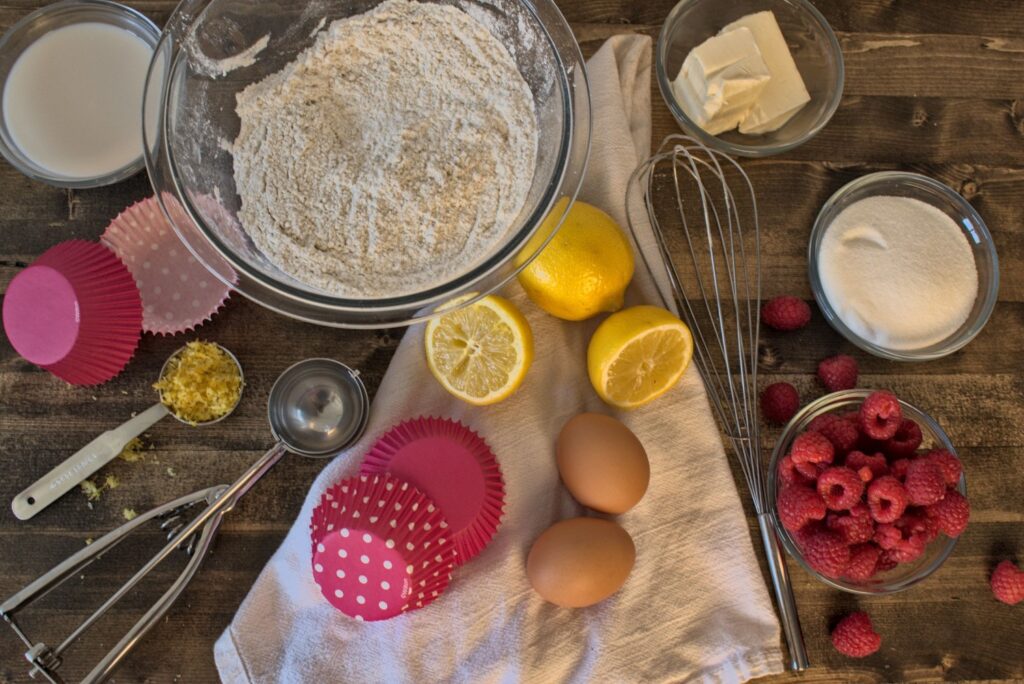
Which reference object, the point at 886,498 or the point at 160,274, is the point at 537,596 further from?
the point at 160,274

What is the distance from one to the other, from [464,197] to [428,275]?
11 cm

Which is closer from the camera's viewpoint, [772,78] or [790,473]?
[790,473]

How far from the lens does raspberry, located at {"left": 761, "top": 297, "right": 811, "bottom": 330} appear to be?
3.77 feet

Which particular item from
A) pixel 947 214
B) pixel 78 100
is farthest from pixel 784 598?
pixel 78 100

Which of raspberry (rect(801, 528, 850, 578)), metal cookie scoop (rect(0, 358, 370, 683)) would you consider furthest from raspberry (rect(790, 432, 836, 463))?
metal cookie scoop (rect(0, 358, 370, 683))

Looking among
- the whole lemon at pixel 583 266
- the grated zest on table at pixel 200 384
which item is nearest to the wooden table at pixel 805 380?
the grated zest on table at pixel 200 384

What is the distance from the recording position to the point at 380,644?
105 cm

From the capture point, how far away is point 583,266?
1010 mm

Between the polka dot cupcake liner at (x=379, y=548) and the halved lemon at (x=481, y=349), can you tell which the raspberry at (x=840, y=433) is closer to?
the halved lemon at (x=481, y=349)

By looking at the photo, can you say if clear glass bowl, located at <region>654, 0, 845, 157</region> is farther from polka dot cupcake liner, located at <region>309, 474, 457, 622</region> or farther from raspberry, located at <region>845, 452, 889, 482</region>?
polka dot cupcake liner, located at <region>309, 474, 457, 622</region>

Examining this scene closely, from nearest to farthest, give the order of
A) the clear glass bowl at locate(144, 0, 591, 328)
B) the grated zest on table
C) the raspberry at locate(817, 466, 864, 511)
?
the clear glass bowl at locate(144, 0, 591, 328), the raspberry at locate(817, 466, 864, 511), the grated zest on table

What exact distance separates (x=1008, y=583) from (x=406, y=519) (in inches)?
35.3

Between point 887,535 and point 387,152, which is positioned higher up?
point 387,152

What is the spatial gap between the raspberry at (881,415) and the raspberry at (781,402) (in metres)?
0.13
